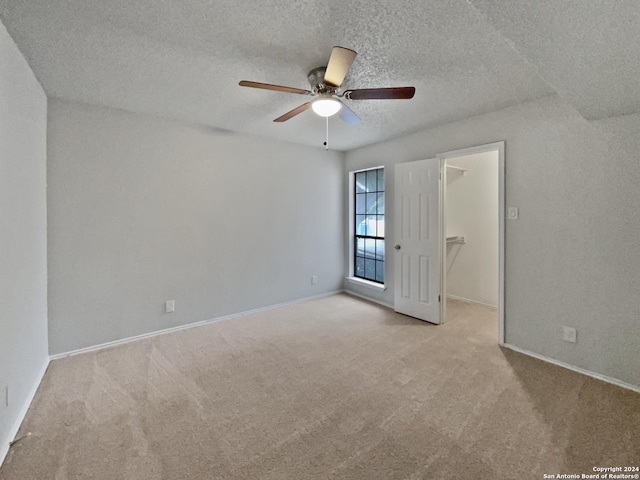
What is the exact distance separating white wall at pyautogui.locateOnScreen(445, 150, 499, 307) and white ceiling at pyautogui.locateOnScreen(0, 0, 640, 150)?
6.04 feet

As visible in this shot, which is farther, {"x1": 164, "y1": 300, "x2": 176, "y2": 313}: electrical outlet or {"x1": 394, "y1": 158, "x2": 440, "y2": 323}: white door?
{"x1": 394, "y1": 158, "x2": 440, "y2": 323}: white door

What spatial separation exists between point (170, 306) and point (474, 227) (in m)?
4.45

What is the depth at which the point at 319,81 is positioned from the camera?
2.11 m

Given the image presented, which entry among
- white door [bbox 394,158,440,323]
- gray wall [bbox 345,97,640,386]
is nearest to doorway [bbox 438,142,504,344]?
white door [bbox 394,158,440,323]

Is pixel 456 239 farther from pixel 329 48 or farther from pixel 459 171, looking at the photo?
pixel 329 48

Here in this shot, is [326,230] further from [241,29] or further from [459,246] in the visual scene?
[241,29]

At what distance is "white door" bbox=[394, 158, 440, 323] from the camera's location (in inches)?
138

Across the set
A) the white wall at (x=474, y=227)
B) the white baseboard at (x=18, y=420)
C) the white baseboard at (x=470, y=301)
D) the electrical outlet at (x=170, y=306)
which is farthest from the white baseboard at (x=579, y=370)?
the white baseboard at (x=18, y=420)

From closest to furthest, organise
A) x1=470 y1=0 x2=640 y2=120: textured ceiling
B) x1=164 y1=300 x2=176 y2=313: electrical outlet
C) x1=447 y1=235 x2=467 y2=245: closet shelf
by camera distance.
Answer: x1=470 y1=0 x2=640 y2=120: textured ceiling → x1=164 y1=300 x2=176 y2=313: electrical outlet → x1=447 y1=235 x2=467 y2=245: closet shelf

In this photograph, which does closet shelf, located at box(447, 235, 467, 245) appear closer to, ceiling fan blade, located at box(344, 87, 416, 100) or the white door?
the white door

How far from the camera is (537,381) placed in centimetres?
229

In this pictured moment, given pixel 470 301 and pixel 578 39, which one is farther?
pixel 470 301

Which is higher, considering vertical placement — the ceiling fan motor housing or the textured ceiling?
the ceiling fan motor housing

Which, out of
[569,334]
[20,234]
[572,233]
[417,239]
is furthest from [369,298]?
[20,234]
